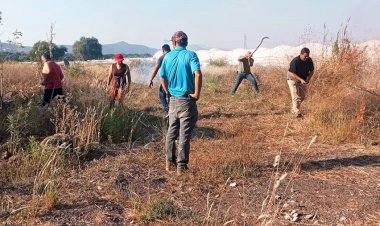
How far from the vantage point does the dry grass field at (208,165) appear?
379 cm

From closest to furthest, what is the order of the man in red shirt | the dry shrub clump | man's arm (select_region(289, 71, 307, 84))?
the dry shrub clump → man's arm (select_region(289, 71, 307, 84)) → the man in red shirt

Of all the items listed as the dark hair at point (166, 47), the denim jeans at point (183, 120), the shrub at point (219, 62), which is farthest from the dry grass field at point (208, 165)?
the shrub at point (219, 62)

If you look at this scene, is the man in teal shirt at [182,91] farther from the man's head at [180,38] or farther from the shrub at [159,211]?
the shrub at [159,211]

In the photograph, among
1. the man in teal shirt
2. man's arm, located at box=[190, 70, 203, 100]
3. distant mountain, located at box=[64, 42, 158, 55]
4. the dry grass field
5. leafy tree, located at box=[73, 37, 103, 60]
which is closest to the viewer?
the dry grass field

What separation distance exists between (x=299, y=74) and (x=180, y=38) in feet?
14.5

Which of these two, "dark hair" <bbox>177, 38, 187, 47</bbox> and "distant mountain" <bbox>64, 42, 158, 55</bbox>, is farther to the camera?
"distant mountain" <bbox>64, 42, 158, 55</bbox>

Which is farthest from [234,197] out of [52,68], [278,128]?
[52,68]

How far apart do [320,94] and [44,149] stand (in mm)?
6205

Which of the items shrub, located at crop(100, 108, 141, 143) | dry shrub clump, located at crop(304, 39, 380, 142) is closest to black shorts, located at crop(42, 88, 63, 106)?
shrub, located at crop(100, 108, 141, 143)

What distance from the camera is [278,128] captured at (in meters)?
8.00

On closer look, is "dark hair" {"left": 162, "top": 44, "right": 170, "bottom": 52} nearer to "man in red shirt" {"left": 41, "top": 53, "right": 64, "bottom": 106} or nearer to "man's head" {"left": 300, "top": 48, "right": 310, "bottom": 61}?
"man in red shirt" {"left": 41, "top": 53, "right": 64, "bottom": 106}

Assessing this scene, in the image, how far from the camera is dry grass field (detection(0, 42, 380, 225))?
3787 millimetres

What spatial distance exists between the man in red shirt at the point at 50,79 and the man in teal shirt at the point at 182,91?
14.8ft

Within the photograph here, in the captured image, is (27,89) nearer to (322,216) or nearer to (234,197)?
(234,197)
